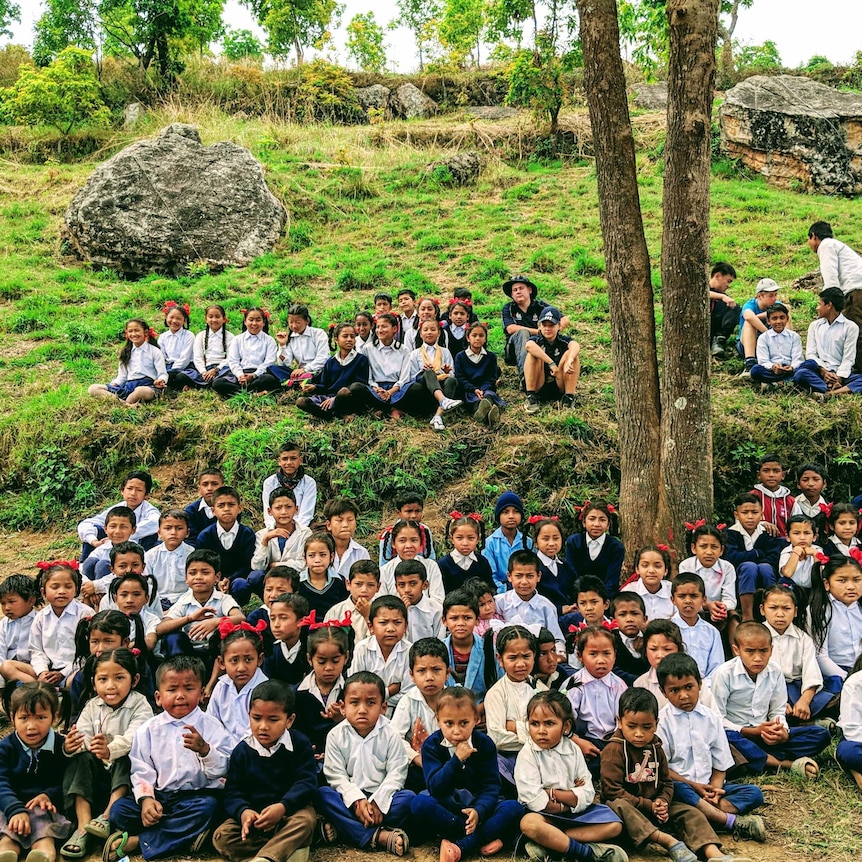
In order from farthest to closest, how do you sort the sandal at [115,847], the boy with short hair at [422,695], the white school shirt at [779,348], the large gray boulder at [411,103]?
the large gray boulder at [411,103] < the white school shirt at [779,348] < the boy with short hair at [422,695] < the sandal at [115,847]

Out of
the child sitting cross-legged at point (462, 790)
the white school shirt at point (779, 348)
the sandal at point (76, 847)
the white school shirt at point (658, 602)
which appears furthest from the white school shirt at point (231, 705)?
the white school shirt at point (779, 348)

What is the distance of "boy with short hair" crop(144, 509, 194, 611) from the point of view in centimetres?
548

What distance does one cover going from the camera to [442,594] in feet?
17.2

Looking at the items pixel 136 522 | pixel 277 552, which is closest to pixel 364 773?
pixel 277 552

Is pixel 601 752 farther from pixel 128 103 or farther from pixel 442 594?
pixel 128 103

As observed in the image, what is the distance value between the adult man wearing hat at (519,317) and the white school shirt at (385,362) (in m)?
0.97

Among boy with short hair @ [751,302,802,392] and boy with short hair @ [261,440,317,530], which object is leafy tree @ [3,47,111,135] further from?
boy with short hair @ [751,302,802,392]

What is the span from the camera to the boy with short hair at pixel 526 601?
4.99 m

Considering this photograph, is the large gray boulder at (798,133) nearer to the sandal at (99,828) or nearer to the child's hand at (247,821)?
the child's hand at (247,821)

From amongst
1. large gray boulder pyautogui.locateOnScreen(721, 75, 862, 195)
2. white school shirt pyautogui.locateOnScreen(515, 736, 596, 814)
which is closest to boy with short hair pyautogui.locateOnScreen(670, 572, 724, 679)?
white school shirt pyautogui.locateOnScreen(515, 736, 596, 814)

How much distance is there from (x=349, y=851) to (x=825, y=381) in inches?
220

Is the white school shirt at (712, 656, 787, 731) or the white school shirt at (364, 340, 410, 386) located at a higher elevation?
the white school shirt at (364, 340, 410, 386)

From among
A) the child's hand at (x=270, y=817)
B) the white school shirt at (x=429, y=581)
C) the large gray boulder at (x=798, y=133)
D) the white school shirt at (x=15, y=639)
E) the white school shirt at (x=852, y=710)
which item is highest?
the large gray boulder at (x=798, y=133)

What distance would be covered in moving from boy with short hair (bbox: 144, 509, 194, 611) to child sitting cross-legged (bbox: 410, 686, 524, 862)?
2.31 metres
